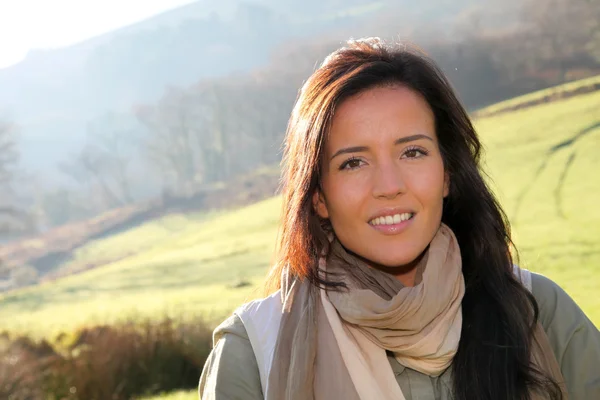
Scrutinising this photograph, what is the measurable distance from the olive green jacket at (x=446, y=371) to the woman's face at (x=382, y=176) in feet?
0.99

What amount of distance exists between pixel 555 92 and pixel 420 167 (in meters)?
3.90

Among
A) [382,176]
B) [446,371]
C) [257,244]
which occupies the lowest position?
[257,244]

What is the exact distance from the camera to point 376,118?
5.35ft

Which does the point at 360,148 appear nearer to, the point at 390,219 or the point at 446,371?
the point at 390,219

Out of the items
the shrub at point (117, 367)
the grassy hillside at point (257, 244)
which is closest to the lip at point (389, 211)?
→ the grassy hillside at point (257, 244)

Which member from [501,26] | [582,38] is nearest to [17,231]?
[501,26]

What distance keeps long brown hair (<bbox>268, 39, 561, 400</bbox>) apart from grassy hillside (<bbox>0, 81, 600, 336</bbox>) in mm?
297

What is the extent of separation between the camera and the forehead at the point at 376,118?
64.1 inches

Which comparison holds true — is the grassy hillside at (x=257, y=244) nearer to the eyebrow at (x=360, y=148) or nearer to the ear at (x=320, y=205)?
the ear at (x=320, y=205)

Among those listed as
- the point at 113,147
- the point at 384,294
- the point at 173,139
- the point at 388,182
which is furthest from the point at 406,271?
the point at 113,147

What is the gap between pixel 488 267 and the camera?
5.84 feet

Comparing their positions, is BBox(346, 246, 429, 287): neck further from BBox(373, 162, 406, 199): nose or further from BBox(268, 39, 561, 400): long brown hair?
BBox(373, 162, 406, 199): nose

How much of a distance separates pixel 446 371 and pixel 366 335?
0.22 metres

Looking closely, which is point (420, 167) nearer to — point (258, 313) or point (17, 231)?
point (258, 313)
